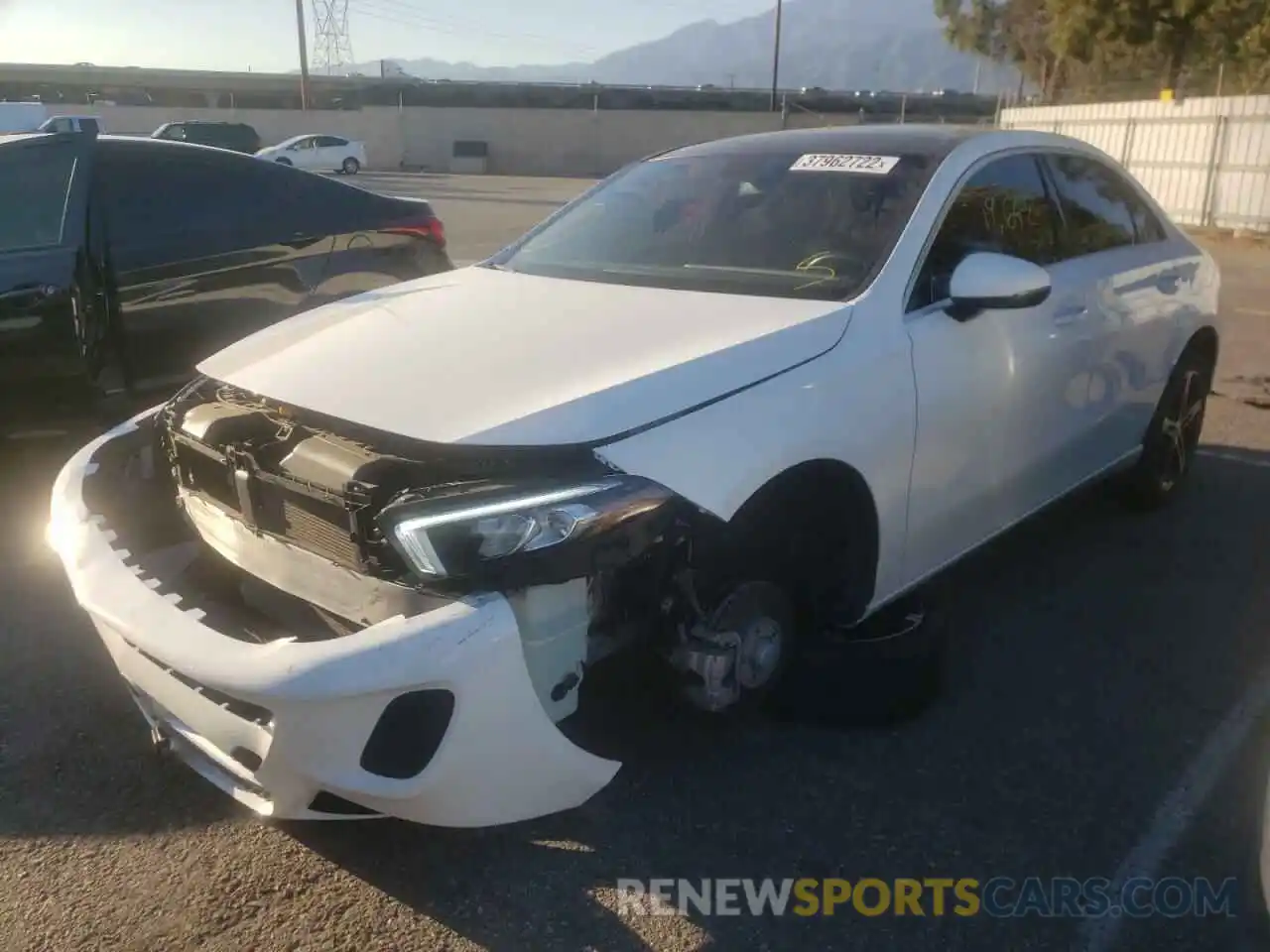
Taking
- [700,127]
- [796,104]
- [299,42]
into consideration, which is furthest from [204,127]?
[796,104]

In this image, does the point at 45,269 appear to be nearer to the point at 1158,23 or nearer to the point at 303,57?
the point at 1158,23

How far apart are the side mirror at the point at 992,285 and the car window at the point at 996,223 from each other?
9 cm

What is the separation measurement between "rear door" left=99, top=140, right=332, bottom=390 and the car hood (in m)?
2.02

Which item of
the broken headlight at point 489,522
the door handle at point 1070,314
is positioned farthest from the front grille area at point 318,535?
the door handle at point 1070,314

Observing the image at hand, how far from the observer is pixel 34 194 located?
4.89m

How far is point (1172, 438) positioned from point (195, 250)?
455 cm

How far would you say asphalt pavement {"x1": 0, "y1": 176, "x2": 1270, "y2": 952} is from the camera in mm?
2461

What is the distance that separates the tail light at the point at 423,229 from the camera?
19.9 feet

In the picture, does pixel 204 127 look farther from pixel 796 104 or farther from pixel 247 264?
pixel 247 264

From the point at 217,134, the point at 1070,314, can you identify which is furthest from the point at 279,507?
the point at 217,134

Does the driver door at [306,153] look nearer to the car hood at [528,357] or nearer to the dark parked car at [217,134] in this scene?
the dark parked car at [217,134]

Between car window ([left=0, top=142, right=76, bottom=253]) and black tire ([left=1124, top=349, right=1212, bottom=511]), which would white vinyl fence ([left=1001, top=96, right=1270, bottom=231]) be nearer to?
black tire ([left=1124, top=349, right=1212, bottom=511])

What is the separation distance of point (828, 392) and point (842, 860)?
1.14 metres

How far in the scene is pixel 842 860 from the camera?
8.76 ft
